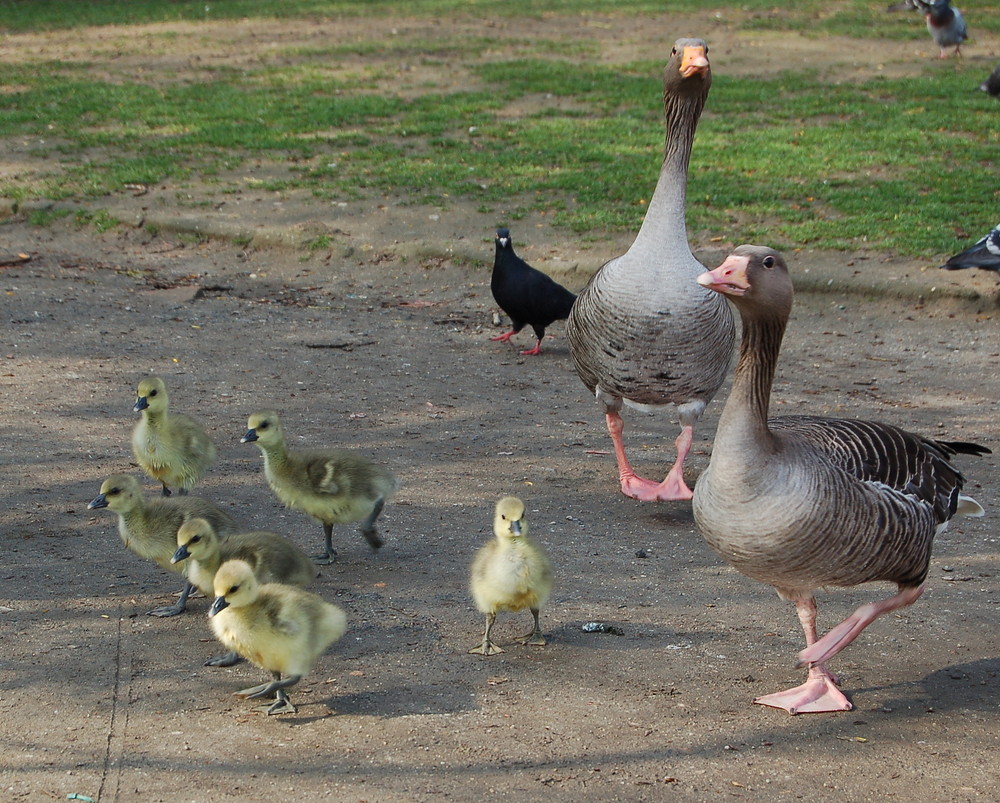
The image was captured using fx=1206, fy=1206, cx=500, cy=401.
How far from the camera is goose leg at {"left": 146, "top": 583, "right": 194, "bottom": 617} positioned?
5031mm

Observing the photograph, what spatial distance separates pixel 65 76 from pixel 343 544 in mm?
14759

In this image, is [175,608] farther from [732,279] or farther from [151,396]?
[732,279]

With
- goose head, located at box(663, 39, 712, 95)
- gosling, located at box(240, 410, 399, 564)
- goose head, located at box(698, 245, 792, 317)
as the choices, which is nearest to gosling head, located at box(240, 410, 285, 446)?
gosling, located at box(240, 410, 399, 564)

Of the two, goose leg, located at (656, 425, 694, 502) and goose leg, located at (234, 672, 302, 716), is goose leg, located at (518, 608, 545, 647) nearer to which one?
goose leg, located at (234, 672, 302, 716)

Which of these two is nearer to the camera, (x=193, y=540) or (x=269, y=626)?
(x=269, y=626)

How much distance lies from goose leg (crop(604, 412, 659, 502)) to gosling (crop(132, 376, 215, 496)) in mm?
2298

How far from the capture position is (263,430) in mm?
5578

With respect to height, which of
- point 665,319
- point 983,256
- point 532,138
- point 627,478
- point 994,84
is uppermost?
point 994,84

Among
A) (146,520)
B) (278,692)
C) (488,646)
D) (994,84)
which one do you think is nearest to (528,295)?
(146,520)

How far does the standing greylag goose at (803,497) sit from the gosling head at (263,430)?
6.92 feet

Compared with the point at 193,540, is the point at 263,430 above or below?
above

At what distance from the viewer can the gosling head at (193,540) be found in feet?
15.4

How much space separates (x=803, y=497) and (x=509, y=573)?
47.1 inches

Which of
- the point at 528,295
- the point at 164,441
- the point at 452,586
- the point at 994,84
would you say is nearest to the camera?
the point at 452,586
